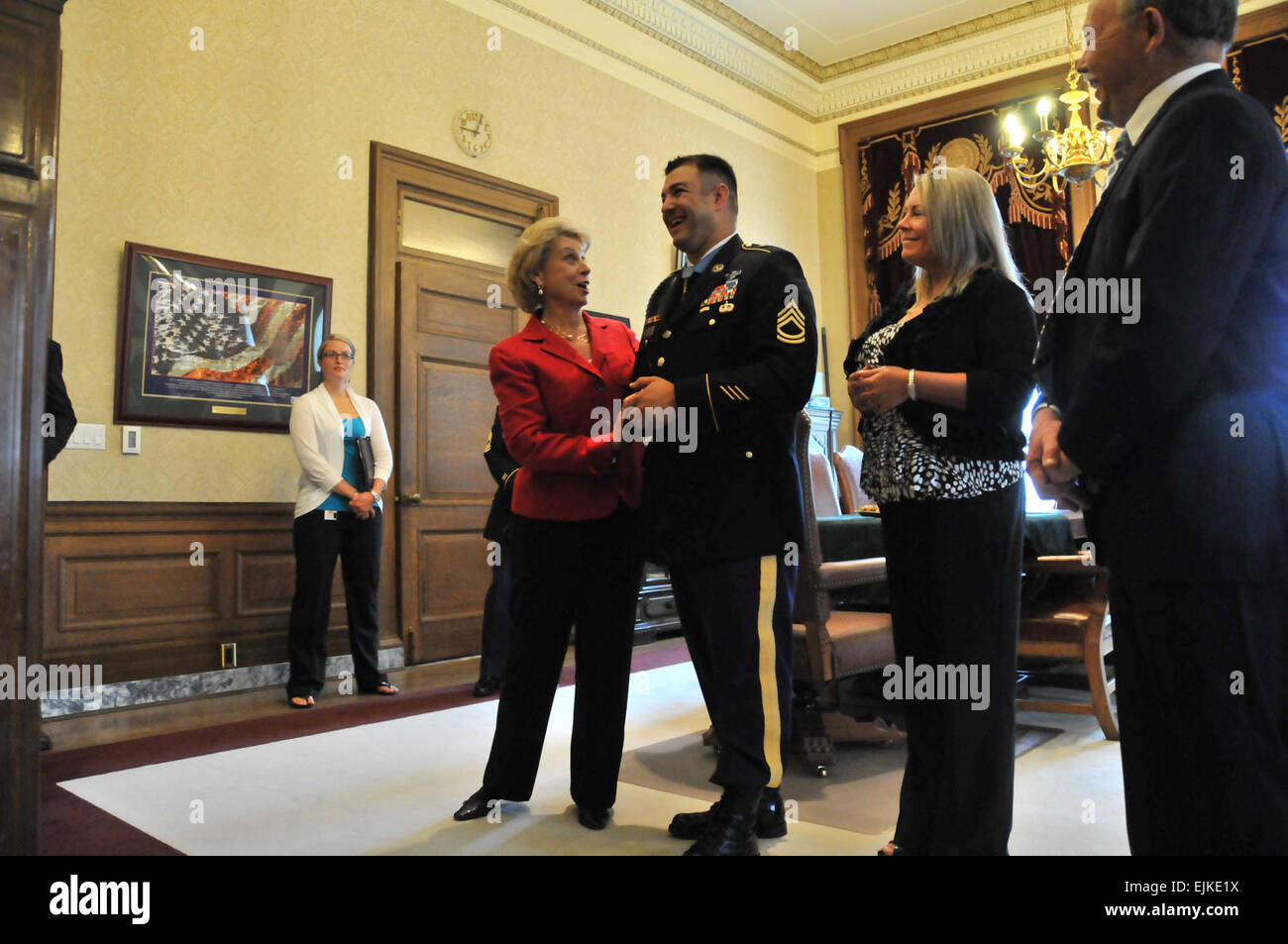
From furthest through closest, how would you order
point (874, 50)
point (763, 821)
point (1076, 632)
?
point (874, 50)
point (1076, 632)
point (763, 821)

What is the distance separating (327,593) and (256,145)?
7.26 ft

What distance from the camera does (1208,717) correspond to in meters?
1.03

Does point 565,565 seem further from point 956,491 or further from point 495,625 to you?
point 495,625

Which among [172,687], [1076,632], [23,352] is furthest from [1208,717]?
[172,687]

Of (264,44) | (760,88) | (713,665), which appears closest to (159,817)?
(713,665)

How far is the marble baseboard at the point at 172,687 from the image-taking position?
3.71 m

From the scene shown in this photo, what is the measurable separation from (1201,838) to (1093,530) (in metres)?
0.37

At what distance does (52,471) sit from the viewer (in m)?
3.79

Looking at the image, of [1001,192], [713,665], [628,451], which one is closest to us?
[713,665]

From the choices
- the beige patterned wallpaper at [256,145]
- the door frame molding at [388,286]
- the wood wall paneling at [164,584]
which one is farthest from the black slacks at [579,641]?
the door frame molding at [388,286]

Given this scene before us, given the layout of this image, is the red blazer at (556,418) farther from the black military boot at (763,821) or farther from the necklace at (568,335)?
the black military boot at (763,821)

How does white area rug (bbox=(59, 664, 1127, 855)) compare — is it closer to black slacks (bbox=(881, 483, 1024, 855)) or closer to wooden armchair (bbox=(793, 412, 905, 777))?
wooden armchair (bbox=(793, 412, 905, 777))

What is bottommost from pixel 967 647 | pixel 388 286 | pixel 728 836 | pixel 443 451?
pixel 728 836

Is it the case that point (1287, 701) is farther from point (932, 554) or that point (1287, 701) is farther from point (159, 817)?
point (159, 817)
